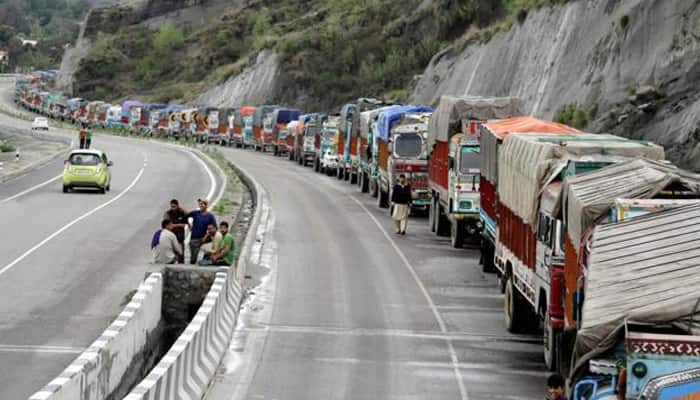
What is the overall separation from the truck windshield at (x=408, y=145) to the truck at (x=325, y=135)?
23.1m

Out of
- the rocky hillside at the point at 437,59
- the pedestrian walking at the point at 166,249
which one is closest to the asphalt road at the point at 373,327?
the pedestrian walking at the point at 166,249

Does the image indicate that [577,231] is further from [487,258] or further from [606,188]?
[487,258]

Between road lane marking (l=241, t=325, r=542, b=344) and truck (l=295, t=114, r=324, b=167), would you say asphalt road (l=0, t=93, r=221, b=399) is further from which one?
truck (l=295, t=114, r=324, b=167)

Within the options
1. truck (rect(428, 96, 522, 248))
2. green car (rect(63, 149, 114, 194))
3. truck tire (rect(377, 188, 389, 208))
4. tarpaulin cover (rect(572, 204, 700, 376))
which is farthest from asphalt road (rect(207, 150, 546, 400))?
green car (rect(63, 149, 114, 194))

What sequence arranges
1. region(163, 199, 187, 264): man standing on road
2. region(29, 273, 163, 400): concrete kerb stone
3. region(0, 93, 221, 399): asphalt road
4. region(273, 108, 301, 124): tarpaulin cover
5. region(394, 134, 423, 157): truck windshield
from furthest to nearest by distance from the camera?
region(273, 108, 301, 124): tarpaulin cover
region(394, 134, 423, 157): truck windshield
region(163, 199, 187, 264): man standing on road
region(0, 93, 221, 399): asphalt road
region(29, 273, 163, 400): concrete kerb stone

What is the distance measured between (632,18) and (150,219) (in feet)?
65.0

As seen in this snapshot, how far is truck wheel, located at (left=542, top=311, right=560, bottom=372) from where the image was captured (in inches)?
706

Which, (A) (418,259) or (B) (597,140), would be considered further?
(A) (418,259)

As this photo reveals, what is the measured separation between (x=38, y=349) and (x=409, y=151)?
23668 mm

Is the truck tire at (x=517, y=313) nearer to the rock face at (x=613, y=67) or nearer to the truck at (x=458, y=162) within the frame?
the truck at (x=458, y=162)

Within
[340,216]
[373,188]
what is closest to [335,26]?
[373,188]

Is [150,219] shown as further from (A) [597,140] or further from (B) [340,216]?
(A) [597,140]

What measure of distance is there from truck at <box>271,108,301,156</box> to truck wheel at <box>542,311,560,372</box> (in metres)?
68.6

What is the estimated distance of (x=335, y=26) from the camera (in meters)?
125
